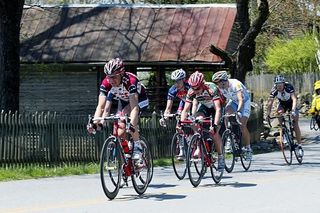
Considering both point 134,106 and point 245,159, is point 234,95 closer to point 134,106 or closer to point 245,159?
point 245,159

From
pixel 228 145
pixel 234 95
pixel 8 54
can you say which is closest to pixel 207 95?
pixel 228 145

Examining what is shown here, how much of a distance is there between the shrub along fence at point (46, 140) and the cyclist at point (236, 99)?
382 centimetres

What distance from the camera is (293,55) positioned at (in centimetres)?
5669

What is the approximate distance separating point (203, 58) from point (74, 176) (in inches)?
533

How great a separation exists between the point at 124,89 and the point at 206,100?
2423mm

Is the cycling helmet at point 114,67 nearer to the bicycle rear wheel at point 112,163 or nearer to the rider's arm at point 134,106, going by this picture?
the rider's arm at point 134,106

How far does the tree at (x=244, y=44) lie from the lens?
79.5ft

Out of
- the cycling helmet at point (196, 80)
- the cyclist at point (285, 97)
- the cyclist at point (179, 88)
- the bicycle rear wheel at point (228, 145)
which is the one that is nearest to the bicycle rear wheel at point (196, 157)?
the cycling helmet at point (196, 80)

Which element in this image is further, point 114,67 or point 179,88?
point 179,88

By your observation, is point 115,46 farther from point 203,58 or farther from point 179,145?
point 179,145

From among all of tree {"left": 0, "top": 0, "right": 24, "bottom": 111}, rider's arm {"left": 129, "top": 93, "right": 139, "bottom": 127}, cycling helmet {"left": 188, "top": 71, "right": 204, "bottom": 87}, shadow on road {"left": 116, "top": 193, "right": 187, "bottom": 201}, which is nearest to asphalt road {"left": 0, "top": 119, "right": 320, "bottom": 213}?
Answer: shadow on road {"left": 116, "top": 193, "right": 187, "bottom": 201}

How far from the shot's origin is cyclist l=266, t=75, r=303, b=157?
1594cm

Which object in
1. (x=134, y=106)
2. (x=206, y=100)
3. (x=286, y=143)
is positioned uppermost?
(x=206, y=100)

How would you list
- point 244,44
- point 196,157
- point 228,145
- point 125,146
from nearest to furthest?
point 125,146
point 196,157
point 228,145
point 244,44
